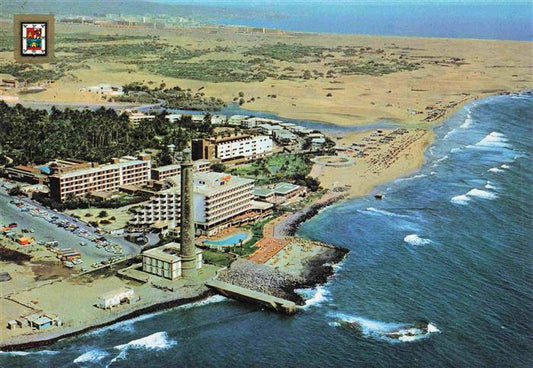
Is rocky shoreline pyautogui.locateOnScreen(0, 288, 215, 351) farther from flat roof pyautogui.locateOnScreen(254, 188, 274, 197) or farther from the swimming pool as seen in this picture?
flat roof pyautogui.locateOnScreen(254, 188, 274, 197)

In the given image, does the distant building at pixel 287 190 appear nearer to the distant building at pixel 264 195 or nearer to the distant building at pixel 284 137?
the distant building at pixel 264 195

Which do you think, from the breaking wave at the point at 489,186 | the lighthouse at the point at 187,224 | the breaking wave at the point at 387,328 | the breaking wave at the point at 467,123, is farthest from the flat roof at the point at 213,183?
the breaking wave at the point at 467,123

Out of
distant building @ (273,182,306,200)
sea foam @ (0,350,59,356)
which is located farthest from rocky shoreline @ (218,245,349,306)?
distant building @ (273,182,306,200)

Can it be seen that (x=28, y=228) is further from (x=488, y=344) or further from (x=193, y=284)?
(x=488, y=344)

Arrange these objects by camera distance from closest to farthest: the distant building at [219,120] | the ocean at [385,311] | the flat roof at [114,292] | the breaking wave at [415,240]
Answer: the ocean at [385,311], the flat roof at [114,292], the breaking wave at [415,240], the distant building at [219,120]

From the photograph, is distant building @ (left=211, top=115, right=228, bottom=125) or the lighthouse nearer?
the lighthouse

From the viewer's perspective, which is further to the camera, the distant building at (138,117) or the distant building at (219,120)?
the distant building at (219,120)

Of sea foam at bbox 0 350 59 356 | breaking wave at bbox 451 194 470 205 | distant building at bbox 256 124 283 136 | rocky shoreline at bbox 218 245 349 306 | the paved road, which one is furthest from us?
distant building at bbox 256 124 283 136

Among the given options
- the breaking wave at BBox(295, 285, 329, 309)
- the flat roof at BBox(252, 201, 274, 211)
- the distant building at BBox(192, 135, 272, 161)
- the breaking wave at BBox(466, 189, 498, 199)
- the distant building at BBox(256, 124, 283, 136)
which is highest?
the distant building at BBox(256, 124, 283, 136)
